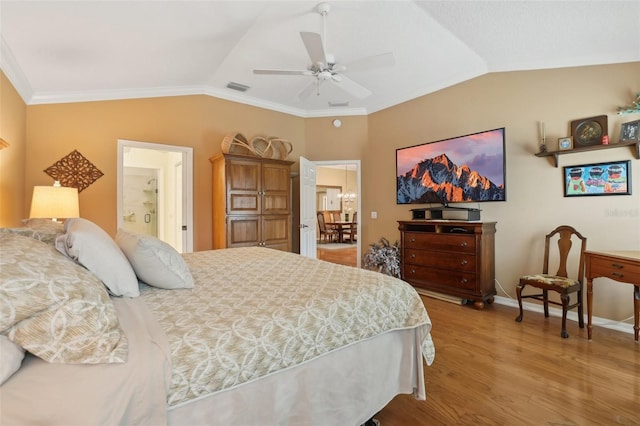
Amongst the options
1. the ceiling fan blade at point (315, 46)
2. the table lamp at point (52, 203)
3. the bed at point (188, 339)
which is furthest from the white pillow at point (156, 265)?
the table lamp at point (52, 203)

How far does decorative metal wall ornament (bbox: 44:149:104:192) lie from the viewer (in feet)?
10.8

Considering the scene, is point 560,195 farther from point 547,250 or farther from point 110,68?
point 110,68

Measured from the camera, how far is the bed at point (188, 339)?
0.77m

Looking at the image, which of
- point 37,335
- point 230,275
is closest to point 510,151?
A: point 230,275

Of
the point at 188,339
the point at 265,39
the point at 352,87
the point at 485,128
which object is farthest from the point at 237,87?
the point at 188,339

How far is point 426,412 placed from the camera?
5.28 feet

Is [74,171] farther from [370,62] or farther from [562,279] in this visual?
[562,279]

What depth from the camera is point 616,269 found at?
2.35 meters

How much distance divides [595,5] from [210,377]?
3.66 metres

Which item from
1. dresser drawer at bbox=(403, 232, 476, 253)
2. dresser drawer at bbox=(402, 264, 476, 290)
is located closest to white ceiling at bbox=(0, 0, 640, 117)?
dresser drawer at bbox=(403, 232, 476, 253)

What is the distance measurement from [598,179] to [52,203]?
523 centimetres

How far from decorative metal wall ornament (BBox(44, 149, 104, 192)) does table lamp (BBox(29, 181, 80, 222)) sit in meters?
0.64

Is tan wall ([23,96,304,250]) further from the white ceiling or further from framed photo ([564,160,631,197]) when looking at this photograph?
framed photo ([564,160,631,197])

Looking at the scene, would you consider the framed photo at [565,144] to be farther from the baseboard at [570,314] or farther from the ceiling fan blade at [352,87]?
the ceiling fan blade at [352,87]
